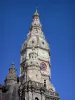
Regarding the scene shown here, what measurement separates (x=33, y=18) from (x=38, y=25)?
13.2 feet

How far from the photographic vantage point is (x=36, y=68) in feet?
297

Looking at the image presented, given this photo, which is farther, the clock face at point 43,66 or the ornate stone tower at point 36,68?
the clock face at point 43,66

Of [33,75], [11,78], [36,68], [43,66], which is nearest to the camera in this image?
[33,75]

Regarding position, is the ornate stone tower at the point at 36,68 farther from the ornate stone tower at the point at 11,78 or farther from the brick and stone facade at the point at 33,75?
the ornate stone tower at the point at 11,78

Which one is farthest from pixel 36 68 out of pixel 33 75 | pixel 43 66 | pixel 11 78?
pixel 11 78

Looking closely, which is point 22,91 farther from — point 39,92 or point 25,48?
point 25,48

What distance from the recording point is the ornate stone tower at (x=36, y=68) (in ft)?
279

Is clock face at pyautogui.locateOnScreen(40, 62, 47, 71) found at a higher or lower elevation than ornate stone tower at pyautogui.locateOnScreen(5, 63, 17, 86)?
higher

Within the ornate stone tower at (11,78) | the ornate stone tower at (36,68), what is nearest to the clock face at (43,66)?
the ornate stone tower at (36,68)

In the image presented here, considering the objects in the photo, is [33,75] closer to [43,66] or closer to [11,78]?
[11,78]

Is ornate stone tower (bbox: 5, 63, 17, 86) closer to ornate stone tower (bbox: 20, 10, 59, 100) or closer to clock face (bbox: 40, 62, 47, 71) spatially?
ornate stone tower (bbox: 20, 10, 59, 100)

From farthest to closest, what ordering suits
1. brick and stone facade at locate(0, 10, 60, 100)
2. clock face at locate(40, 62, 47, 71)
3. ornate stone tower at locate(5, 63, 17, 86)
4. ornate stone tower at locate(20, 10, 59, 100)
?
1. clock face at locate(40, 62, 47, 71)
2. ornate stone tower at locate(5, 63, 17, 86)
3. brick and stone facade at locate(0, 10, 60, 100)
4. ornate stone tower at locate(20, 10, 59, 100)

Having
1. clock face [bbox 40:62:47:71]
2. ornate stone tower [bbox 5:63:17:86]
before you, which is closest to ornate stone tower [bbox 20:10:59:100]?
clock face [bbox 40:62:47:71]

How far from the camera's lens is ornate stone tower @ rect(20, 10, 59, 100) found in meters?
85.1
